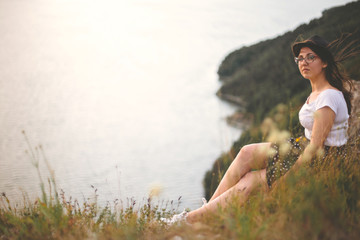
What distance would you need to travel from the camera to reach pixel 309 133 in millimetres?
2551

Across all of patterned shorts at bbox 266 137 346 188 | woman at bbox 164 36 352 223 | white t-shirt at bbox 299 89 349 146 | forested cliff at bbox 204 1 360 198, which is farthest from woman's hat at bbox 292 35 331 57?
forested cliff at bbox 204 1 360 198

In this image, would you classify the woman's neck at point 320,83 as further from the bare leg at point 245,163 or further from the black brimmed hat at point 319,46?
the bare leg at point 245,163

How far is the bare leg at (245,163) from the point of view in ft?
8.42

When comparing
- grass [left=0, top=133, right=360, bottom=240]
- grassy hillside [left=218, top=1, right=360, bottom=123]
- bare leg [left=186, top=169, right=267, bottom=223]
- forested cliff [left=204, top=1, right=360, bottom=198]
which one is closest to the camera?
grass [left=0, top=133, right=360, bottom=240]

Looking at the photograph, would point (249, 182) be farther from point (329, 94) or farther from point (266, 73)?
point (266, 73)

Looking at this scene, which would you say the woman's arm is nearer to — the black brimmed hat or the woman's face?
→ the woman's face

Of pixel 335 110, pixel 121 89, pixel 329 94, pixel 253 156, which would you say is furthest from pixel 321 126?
pixel 121 89

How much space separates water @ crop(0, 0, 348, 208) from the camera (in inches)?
737

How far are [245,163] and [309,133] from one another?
66cm

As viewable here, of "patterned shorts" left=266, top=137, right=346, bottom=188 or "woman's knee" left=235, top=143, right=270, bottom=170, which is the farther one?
"woman's knee" left=235, top=143, right=270, bottom=170

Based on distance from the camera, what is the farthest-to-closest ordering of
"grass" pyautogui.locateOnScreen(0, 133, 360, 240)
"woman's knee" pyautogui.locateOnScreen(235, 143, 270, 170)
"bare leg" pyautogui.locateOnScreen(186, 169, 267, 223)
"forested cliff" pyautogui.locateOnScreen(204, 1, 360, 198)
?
"forested cliff" pyautogui.locateOnScreen(204, 1, 360, 198)
"woman's knee" pyautogui.locateOnScreen(235, 143, 270, 170)
"bare leg" pyautogui.locateOnScreen(186, 169, 267, 223)
"grass" pyautogui.locateOnScreen(0, 133, 360, 240)

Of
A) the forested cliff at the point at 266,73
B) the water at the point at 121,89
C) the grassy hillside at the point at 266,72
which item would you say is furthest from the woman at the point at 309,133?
the grassy hillside at the point at 266,72

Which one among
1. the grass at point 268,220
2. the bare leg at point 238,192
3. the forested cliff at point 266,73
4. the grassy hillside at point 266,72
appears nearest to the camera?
the grass at point 268,220

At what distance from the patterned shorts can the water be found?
1.83 feet
